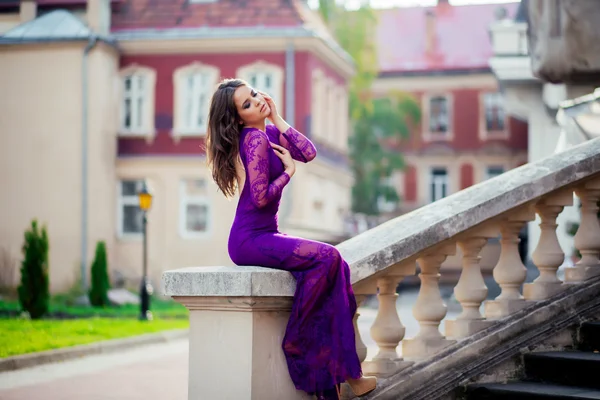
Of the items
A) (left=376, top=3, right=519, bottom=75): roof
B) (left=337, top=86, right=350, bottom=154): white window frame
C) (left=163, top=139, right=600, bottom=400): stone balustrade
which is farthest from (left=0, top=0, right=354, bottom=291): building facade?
(left=163, top=139, right=600, bottom=400): stone balustrade

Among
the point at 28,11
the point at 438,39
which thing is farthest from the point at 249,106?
the point at 438,39

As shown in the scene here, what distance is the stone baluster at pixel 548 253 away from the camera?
5.82 m

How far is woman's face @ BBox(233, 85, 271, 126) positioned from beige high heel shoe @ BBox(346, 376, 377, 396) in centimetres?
135

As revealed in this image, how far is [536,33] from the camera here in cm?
772

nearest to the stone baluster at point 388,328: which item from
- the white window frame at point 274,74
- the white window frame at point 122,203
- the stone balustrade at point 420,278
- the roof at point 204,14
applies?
the stone balustrade at point 420,278

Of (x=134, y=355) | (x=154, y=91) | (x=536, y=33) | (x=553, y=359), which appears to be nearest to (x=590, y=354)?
(x=553, y=359)

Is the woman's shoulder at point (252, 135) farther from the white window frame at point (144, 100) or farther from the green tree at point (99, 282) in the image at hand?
the white window frame at point (144, 100)

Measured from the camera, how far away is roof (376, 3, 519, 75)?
5103 cm

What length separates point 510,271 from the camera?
18.9 feet

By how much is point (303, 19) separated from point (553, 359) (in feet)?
95.7

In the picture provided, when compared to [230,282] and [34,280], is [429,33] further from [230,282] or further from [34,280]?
[230,282]

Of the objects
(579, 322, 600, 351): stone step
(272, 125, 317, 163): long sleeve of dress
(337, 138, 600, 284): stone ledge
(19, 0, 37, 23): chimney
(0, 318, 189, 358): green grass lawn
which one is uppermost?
(19, 0, 37, 23): chimney

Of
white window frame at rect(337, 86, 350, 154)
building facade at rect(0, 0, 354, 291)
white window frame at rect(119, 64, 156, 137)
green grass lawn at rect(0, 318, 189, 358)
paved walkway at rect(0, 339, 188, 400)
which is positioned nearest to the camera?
paved walkway at rect(0, 339, 188, 400)

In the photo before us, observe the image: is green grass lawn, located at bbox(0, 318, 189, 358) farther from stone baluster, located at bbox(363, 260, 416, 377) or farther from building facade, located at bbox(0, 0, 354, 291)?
building facade, located at bbox(0, 0, 354, 291)
